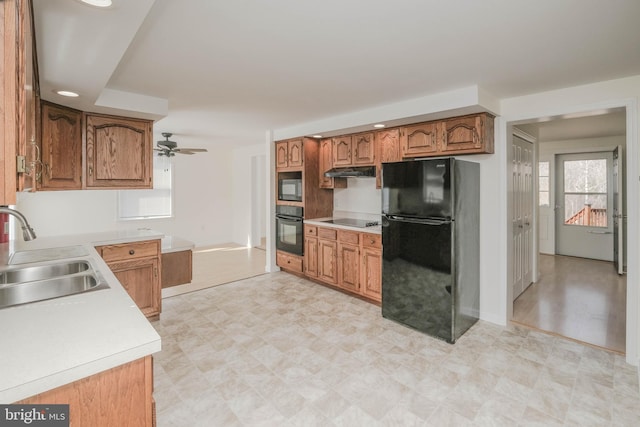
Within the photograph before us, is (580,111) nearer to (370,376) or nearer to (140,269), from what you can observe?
(370,376)

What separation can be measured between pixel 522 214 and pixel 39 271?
474cm

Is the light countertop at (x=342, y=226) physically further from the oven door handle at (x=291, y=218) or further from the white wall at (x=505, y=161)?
the white wall at (x=505, y=161)

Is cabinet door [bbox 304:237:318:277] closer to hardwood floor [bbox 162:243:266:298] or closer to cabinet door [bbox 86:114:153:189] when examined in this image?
hardwood floor [bbox 162:243:266:298]

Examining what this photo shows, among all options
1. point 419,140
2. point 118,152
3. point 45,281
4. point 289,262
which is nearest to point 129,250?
point 118,152

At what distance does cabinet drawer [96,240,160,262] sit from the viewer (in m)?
3.00

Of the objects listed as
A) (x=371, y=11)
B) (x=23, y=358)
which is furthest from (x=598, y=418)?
(x=23, y=358)

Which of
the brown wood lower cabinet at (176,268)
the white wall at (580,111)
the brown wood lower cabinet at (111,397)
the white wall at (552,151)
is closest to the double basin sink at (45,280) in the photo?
the brown wood lower cabinet at (111,397)

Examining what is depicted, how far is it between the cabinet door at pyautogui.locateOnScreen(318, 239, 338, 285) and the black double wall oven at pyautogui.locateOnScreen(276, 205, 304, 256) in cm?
41

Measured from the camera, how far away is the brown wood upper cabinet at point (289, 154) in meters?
4.75

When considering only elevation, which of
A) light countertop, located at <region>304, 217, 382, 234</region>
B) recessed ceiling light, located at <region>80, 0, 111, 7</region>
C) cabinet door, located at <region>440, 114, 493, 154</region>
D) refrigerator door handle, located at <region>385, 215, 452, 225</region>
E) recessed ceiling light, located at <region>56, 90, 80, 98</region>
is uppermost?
recessed ceiling light, located at <region>56, 90, 80, 98</region>

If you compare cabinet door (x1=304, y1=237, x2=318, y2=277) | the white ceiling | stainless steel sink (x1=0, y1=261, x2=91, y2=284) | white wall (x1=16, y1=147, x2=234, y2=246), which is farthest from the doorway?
white wall (x1=16, y1=147, x2=234, y2=246)

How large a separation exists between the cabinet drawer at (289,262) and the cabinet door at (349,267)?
2.76 ft

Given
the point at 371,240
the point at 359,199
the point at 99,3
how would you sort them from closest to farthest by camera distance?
the point at 99,3 < the point at 371,240 < the point at 359,199

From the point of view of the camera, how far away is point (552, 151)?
6.29 metres
